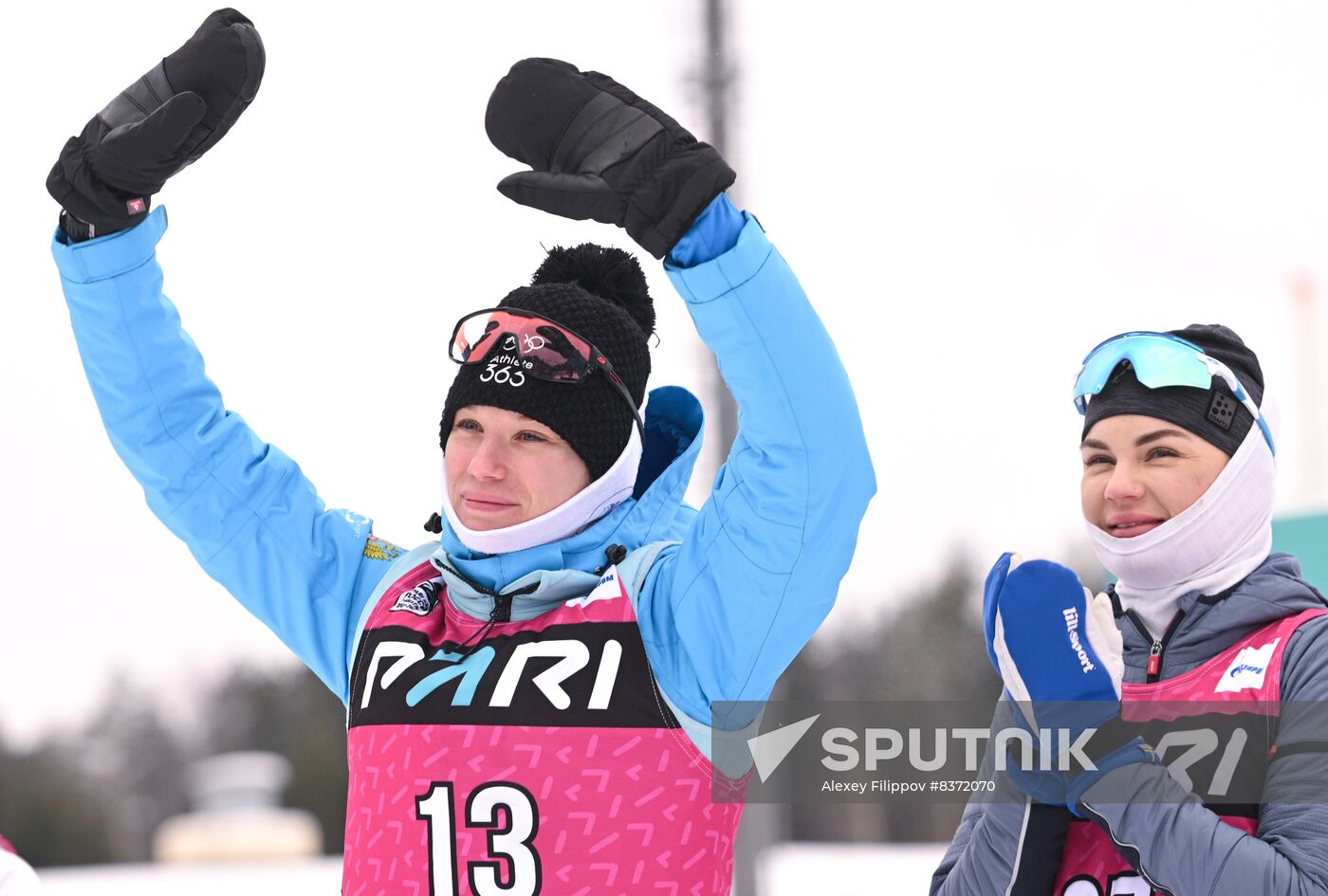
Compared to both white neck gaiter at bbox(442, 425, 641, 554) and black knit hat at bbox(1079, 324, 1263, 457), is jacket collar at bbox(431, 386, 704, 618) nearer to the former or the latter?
white neck gaiter at bbox(442, 425, 641, 554)

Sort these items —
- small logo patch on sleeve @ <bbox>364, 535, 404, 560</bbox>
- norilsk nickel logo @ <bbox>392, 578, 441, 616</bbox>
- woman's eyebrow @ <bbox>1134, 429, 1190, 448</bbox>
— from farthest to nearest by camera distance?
small logo patch on sleeve @ <bbox>364, 535, 404, 560</bbox> < norilsk nickel logo @ <bbox>392, 578, 441, 616</bbox> < woman's eyebrow @ <bbox>1134, 429, 1190, 448</bbox>

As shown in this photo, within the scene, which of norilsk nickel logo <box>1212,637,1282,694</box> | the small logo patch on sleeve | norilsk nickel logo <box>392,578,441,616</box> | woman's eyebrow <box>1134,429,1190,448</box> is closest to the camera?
norilsk nickel logo <box>1212,637,1282,694</box>

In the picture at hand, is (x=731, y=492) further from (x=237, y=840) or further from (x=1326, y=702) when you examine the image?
(x=237, y=840)

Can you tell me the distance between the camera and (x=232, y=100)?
142 centimetres

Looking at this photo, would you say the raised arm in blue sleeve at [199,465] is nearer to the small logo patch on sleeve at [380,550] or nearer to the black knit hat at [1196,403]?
the small logo patch on sleeve at [380,550]

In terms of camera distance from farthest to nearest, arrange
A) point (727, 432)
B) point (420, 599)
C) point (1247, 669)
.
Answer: point (727, 432)
point (420, 599)
point (1247, 669)

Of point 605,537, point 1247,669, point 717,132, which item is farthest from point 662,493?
point 717,132

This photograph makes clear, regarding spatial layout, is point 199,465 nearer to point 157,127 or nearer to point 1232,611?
point 157,127

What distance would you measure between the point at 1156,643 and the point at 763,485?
1.54ft

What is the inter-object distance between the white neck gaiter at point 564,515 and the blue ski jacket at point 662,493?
0.01 metres

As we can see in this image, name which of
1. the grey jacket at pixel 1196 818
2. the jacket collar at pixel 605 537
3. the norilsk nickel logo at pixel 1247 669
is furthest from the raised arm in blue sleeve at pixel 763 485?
the norilsk nickel logo at pixel 1247 669

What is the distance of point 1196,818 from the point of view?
1.13 m

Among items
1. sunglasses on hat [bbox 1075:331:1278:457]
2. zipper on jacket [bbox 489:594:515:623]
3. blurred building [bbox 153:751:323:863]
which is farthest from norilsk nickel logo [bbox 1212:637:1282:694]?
A: blurred building [bbox 153:751:323:863]

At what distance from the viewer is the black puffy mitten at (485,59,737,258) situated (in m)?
1.15
